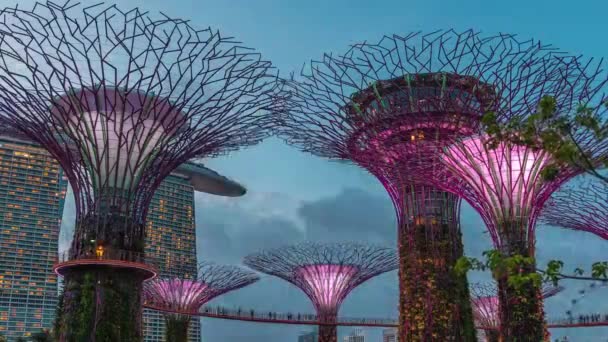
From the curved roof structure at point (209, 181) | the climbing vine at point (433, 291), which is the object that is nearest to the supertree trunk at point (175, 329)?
the climbing vine at point (433, 291)

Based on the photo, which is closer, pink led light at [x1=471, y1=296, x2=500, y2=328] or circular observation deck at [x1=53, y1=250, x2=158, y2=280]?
circular observation deck at [x1=53, y1=250, x2=158, y2=280]

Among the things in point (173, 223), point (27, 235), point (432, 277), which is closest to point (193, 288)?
point (432, 277)

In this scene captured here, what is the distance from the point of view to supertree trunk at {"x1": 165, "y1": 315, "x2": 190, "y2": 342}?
45375 millimetres

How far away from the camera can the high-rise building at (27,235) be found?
88125 mm

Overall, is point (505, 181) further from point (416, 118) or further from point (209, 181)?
point (209, 181)

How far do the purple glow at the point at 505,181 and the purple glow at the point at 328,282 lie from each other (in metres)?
24.1

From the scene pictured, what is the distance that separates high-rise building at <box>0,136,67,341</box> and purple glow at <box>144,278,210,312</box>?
43.6 metres

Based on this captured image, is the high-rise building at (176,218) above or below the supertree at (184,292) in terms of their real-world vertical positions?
above

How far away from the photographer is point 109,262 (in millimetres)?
24734

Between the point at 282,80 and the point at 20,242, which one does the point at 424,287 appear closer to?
the point at 282,80

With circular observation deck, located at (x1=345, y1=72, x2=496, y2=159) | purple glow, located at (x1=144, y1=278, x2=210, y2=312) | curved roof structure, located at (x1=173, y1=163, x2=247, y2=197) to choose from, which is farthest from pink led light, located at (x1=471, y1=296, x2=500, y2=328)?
curved roof structure, located at (x1=173, y1=163, x2=247, y2=197)

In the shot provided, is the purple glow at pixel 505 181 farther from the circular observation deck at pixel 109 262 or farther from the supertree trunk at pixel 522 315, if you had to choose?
the circular observation deck at pixel 109 262

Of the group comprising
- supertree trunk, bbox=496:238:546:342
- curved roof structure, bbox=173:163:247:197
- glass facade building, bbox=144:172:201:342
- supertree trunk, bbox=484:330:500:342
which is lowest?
supertree trunk, bbox=484:330:500:342

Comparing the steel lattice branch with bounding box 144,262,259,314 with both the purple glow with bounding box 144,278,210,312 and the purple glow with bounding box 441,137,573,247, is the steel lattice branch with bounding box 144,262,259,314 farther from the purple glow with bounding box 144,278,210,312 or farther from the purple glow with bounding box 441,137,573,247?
the purple glow with bounding box 441,137,573,247
